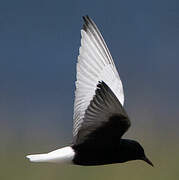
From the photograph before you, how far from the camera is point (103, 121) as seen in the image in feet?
3.94

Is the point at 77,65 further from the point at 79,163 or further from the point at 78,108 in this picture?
the point at 79,163

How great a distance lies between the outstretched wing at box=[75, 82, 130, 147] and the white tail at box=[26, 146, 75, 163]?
28mm

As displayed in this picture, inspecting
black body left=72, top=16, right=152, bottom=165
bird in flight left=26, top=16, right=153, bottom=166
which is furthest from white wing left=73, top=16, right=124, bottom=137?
black body left=72, top=16, right=152, bottom=165

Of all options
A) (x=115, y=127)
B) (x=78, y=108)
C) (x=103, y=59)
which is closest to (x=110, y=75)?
(x=103, y=59)

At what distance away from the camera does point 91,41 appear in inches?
56.1

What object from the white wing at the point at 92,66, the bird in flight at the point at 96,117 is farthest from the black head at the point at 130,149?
the white wing at the point at 92,66

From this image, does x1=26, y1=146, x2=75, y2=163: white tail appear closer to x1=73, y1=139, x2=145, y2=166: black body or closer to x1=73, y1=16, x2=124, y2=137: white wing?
x1=73, y1=139, x2=145, y2=166: black body

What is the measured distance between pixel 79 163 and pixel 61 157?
5 centimetres

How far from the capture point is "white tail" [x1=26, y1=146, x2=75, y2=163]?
1.25m

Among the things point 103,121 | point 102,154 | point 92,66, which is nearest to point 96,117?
point 103,121

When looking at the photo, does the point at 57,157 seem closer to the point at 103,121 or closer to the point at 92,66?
the point at 103,121

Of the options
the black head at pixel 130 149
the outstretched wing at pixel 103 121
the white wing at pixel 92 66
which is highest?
the white wing at pixel 92 66

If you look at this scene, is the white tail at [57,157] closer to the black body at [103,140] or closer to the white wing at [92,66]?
the black body at [103,140]

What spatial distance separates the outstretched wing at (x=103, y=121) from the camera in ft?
3.68
